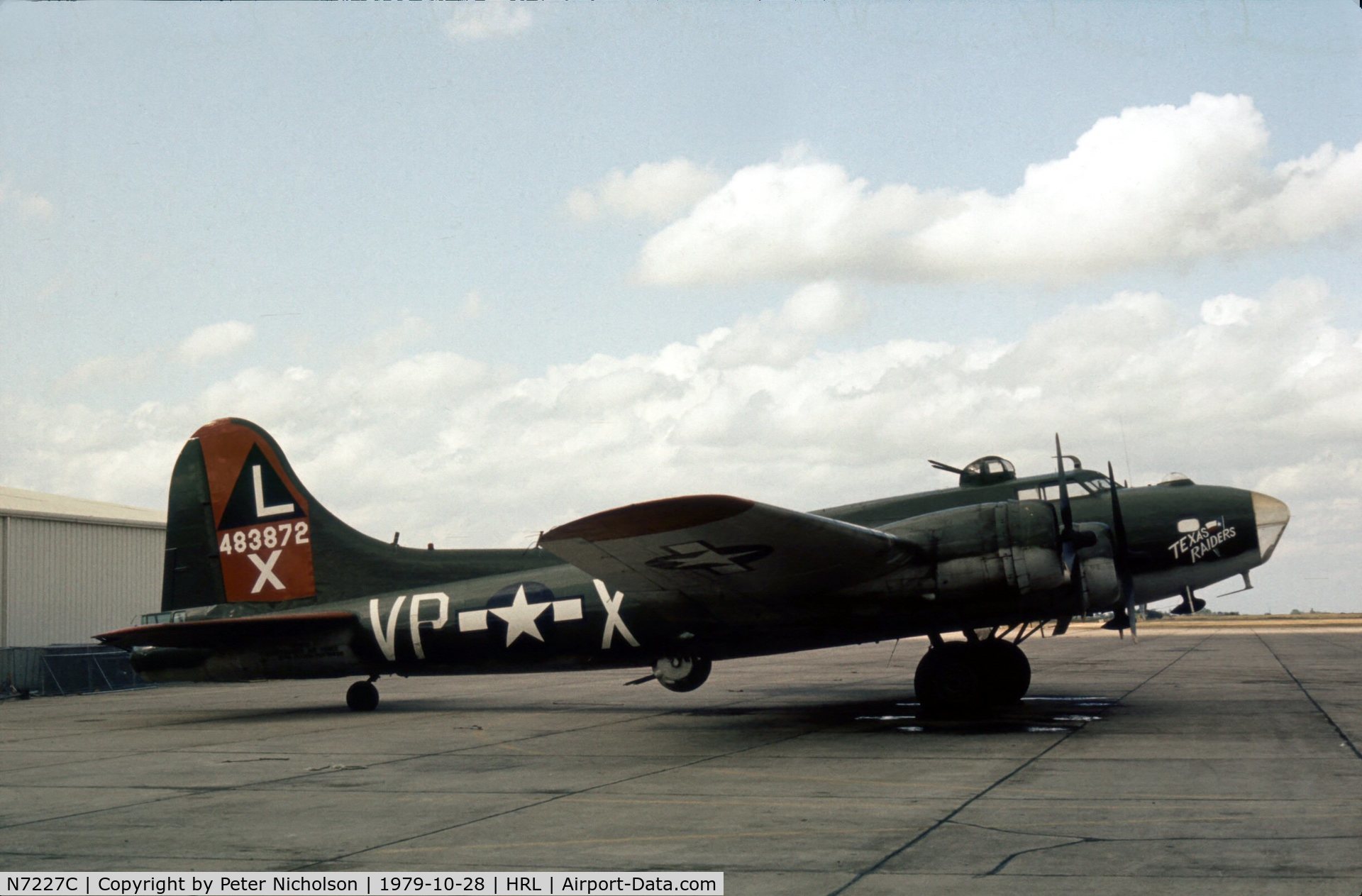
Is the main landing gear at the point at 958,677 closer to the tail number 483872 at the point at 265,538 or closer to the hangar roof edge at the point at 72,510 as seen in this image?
the tail number 483872 at the point at 265,538

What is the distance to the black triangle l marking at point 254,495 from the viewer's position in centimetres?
2062

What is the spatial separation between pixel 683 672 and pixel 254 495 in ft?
28.1

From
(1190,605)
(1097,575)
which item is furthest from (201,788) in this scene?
(1190,605)

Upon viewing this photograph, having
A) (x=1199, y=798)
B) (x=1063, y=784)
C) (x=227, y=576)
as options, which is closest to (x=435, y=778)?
(x=1063, y=784)

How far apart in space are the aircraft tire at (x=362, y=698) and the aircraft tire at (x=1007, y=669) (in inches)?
422

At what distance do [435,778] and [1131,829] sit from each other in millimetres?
6723

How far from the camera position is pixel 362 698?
20.7 metres

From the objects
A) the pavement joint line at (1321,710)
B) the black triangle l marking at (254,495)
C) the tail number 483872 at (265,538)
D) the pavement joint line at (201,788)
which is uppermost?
the black triangle l marking at (254,495)

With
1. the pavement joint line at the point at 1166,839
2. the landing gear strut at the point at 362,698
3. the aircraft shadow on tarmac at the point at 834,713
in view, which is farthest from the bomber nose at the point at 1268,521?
the landing gear strut at the point at 362,698

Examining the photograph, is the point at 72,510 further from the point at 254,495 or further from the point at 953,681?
the point at 953,681

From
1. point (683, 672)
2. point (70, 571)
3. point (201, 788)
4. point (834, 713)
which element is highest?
point (70, 571)

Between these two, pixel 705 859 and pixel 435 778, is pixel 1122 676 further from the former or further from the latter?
pixel 705 859

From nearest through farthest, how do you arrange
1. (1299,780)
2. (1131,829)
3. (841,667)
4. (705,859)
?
(705,859)
(1131,829)
(1299,780)
(841,667)

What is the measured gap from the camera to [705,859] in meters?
7.64
